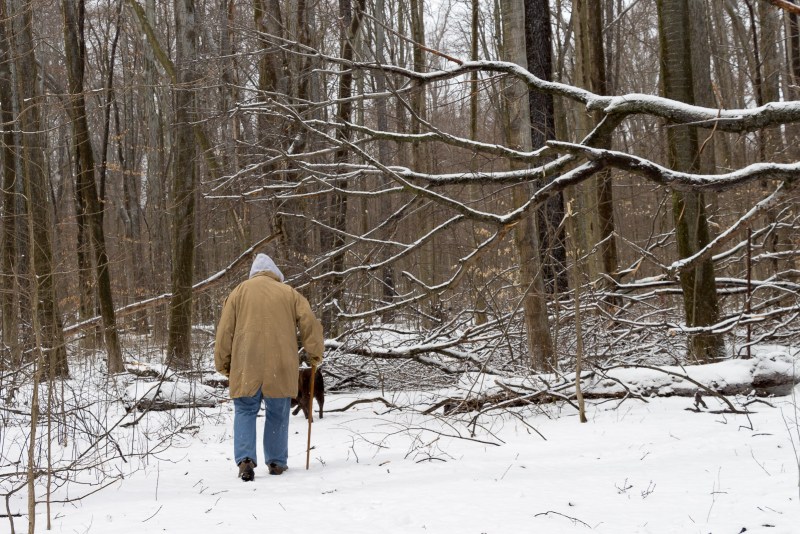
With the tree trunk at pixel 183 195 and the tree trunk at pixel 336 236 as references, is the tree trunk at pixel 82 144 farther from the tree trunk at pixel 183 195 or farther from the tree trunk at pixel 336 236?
the tree trunk at pixel 336 236

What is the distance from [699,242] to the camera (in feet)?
25.5

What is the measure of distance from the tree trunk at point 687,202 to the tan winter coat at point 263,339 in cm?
419

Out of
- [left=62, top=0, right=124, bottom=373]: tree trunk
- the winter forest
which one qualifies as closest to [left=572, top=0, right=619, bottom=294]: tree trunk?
the winter forest

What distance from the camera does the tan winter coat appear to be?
5785mm

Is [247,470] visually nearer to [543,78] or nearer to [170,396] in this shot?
[170,396]

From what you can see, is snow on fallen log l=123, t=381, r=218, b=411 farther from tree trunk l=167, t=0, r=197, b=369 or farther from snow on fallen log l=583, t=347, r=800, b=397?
snow on fallen log l=583, t=347, r=800, b=397

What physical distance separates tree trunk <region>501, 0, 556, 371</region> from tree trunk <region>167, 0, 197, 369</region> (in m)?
4.60

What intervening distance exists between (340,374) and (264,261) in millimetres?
3728

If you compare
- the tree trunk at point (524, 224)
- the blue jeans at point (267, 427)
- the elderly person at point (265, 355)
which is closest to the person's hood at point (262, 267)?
the elderly person at point (265, 355)

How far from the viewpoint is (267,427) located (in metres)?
5.76

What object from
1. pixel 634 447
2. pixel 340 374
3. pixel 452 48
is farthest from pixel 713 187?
pixel 452 48

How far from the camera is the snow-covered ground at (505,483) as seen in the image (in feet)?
12.7

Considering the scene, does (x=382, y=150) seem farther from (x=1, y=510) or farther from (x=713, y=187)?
(x=1, y=510)

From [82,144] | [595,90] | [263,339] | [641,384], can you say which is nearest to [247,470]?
[263,339]
